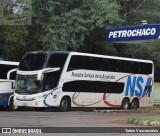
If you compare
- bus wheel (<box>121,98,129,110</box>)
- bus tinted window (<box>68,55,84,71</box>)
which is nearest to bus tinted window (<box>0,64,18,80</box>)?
bus tinted window (<box>68,55,84,71</box>)

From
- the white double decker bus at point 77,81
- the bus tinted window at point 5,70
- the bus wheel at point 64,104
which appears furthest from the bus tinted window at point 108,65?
the bus tinted window at point 5,70

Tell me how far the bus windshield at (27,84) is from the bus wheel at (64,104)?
6.84ft

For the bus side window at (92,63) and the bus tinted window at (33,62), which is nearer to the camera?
the bus tinted window at (33,62)

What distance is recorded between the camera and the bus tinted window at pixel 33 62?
27.9 meters

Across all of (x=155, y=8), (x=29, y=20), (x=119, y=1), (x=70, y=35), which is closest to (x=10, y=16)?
(x=29, y=20)

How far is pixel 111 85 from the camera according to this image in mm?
32500

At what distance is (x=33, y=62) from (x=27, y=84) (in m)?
1.36

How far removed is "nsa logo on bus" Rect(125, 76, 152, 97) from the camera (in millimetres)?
34062

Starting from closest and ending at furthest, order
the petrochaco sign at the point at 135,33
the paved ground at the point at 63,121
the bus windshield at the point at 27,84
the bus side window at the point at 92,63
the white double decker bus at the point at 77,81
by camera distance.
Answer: the paved ground at the point at 63,121
the petrochaco sign at the point at 135,33
the bus windshield at the point at 27,84
the white double decker bus at the point at 77,81
the bus side window at the point at 92,63

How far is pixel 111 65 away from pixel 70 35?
661 centimetres

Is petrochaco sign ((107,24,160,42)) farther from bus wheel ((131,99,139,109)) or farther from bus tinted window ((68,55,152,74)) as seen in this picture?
bus wheel ((131,99,139,109))

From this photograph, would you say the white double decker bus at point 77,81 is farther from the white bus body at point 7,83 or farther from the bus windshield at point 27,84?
the white bus body at point 7,83

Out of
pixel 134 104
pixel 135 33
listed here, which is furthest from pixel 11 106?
pixel 135 33

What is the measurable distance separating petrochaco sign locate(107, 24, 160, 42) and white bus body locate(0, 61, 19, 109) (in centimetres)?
742
